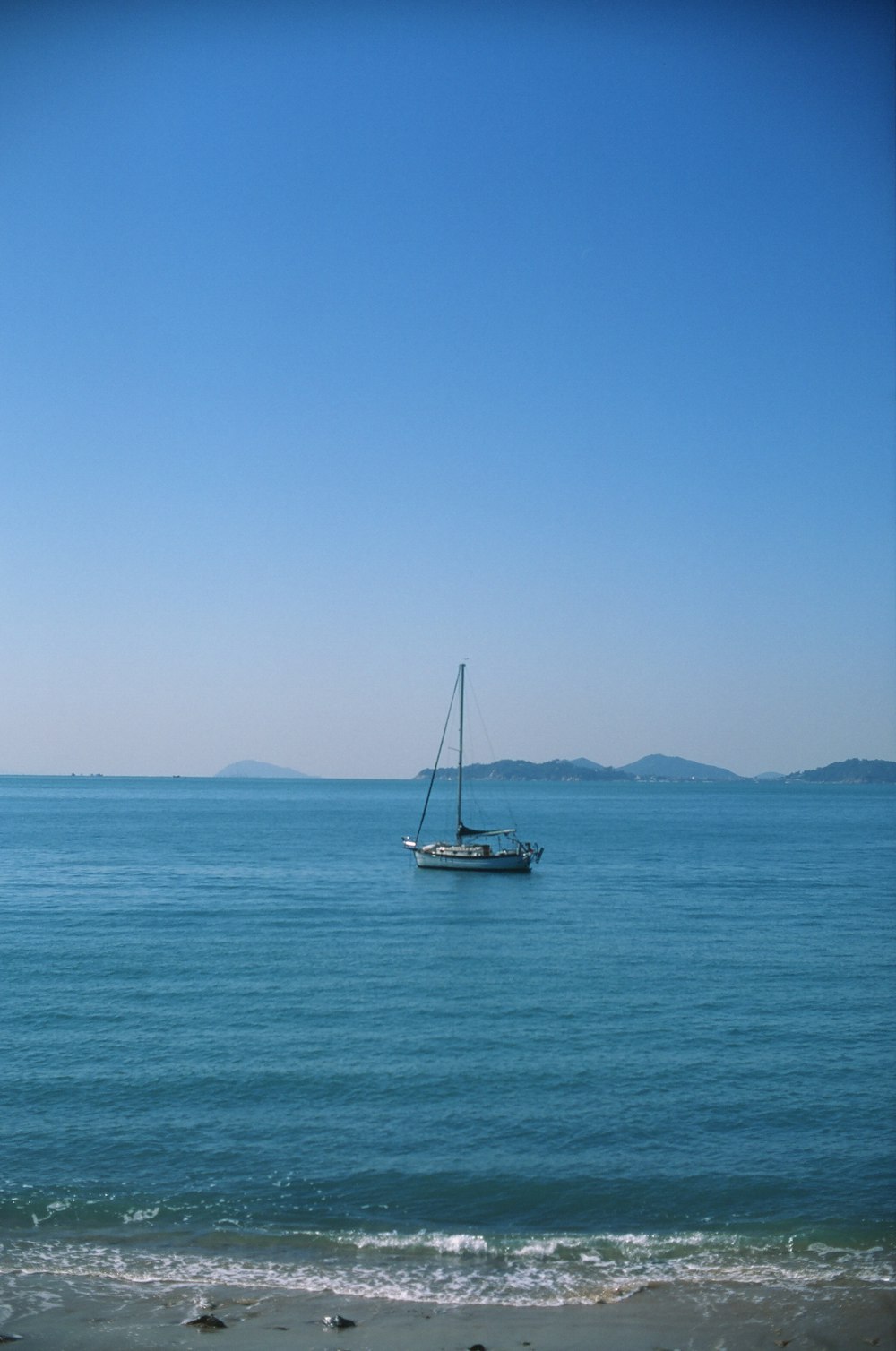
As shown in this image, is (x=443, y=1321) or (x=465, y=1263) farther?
(x=465, y=1263)

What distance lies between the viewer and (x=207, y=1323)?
16.6 metres

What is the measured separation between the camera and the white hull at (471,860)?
8200 centimetres

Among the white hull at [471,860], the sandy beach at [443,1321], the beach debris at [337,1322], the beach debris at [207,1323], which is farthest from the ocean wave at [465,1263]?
the white hull at [471,860]

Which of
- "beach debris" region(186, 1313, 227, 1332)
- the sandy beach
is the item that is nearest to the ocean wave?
the sandy beach

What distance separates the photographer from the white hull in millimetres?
82000

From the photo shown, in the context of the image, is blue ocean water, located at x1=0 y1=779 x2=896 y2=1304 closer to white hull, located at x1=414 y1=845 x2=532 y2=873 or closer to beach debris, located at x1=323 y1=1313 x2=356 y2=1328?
beach debris, located at x1=323 y1=1313 x2=356 y2=1328

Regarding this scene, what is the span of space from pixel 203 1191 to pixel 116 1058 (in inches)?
389

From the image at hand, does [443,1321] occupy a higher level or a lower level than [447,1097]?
higher

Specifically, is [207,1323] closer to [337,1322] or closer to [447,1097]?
[337,1322]

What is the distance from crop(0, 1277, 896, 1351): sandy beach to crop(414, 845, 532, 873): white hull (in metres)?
63.6

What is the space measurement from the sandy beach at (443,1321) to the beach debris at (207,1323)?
2.3 inches

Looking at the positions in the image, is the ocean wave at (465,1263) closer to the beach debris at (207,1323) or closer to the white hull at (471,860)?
the beach debris at (207,1323)

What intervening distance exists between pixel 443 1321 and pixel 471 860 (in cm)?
6590

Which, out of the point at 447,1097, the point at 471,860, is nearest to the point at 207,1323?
the point at 447,1097
